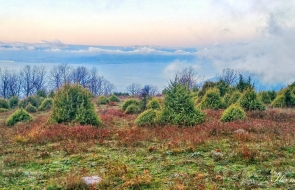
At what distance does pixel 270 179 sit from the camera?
7.14 metres

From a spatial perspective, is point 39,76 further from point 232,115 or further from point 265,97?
point 232,115

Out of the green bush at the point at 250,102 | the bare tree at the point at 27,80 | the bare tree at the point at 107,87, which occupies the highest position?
the green bush at the point at 250,102

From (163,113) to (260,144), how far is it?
737 cm

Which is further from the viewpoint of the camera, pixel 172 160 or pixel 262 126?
pixel 262 126

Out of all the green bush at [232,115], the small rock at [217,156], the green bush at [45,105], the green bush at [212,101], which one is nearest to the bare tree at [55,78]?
the green bush at [45,105]

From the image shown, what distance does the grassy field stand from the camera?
23.6 feet

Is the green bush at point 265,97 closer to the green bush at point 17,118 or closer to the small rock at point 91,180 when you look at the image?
the green bush at point 17,118

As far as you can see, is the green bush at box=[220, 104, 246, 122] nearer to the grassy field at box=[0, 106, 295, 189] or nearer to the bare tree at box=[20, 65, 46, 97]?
the grassy field at box=[0, 106, 295, 189]

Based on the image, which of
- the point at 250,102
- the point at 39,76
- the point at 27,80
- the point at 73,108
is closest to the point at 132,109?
the point at 73,108

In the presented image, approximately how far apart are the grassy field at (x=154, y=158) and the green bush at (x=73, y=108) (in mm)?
2133

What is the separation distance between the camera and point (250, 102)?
22.0 meters

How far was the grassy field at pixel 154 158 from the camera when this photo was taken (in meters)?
7.18

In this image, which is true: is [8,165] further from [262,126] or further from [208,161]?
[262,126]

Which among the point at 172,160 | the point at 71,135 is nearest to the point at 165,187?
the point at 172,160
